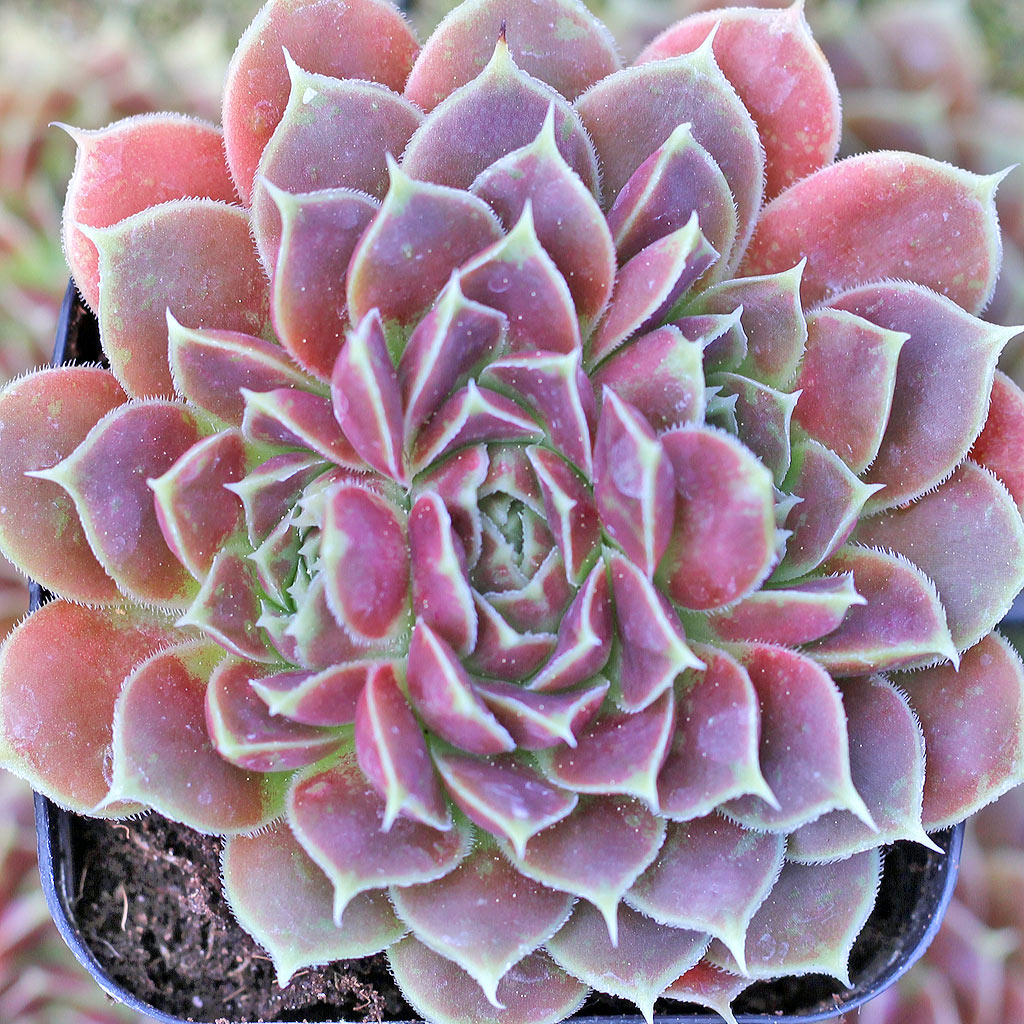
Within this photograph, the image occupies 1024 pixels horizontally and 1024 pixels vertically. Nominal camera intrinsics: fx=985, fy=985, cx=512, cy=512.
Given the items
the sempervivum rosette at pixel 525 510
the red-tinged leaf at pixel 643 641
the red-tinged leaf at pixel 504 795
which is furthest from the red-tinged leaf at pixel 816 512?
the red-tinged leaf at pixel 504 795

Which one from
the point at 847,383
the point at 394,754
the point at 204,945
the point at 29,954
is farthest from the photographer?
the point at 29,954

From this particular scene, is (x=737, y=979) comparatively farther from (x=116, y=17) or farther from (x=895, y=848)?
(x=116, y=17)

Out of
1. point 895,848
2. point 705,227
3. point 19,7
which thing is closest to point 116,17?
point 19,7

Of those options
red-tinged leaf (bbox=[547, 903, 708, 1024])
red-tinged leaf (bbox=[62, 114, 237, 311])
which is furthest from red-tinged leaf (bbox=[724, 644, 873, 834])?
red-tinged leaf (bbox=[62, 114, 237, 311])

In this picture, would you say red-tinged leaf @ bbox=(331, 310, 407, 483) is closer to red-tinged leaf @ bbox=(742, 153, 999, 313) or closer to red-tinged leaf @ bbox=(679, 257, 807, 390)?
red-tinged leaf @ bbox=(679, 257, 807, 390)

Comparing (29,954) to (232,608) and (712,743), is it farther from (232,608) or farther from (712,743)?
(712,743)

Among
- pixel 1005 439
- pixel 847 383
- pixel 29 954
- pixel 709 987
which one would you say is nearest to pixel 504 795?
pixel 709 987
